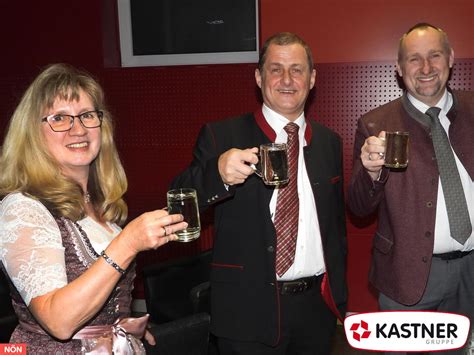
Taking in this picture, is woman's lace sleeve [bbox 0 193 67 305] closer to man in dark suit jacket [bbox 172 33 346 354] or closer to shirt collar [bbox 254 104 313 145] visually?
man in dark suit jacket [bbox 172 33 346 354]

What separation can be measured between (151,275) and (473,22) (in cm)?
288

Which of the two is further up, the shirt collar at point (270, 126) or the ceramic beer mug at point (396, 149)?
the shirt collar at point (270, 126)

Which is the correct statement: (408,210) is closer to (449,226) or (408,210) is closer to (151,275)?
(449,226)

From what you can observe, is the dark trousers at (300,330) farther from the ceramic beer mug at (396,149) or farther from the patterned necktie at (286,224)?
the ceramic beer mug at (396,149)

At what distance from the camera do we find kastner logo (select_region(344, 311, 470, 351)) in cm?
230

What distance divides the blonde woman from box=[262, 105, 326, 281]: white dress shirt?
80cm

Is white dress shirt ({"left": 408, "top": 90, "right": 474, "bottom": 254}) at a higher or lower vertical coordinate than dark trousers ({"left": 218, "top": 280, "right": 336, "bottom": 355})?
higher

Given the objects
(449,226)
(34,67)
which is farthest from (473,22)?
(34,67)

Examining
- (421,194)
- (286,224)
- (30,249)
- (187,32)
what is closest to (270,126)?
(286,224)

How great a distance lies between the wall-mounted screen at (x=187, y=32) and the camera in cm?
426

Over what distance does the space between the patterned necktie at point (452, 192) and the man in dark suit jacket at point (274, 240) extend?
0.55 metres

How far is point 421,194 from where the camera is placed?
259 centimetres

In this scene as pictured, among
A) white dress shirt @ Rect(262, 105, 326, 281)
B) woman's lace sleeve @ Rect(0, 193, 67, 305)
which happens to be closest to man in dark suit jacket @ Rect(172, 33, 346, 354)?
white dress shirt @ Rect(262, 105, 326, 281)

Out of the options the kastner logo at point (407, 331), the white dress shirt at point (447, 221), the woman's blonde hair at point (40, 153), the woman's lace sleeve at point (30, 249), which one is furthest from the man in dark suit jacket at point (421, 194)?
the woman's lace sleeve at point (30, 249)
